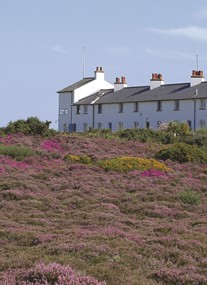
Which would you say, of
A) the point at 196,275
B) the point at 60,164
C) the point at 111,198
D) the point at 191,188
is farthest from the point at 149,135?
the point at 196,275

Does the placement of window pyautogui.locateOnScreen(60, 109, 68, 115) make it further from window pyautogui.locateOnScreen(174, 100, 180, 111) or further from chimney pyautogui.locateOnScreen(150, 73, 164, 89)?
window pyautogui.locateOnScreen(174, 100, 180, 111)

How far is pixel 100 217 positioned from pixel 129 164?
41.7ft

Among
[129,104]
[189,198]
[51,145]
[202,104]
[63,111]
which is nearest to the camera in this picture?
[189,198]

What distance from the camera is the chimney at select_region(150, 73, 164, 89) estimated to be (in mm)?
76562

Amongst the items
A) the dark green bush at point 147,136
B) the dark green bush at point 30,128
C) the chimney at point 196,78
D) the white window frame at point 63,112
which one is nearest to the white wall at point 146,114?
the chimney at point 196,78

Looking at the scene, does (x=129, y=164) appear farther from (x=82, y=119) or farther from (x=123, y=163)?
(x=82, y=119)

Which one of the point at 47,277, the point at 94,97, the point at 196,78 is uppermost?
the point at 196,78

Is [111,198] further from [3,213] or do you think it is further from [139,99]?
[139,99]

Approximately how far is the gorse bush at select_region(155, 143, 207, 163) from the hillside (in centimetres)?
100

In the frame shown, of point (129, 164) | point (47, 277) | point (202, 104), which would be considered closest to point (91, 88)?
point (202, 104)

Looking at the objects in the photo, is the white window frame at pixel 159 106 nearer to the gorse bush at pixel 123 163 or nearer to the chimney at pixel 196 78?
the chimney at pixel 196 78

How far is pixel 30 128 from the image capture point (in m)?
39.6

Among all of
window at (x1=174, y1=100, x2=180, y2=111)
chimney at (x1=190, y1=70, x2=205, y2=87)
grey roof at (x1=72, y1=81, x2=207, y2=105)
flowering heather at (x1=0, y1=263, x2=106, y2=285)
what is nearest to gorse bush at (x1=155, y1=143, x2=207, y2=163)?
flowering heather at (x1=0, y1=263, x2=106, y2=285)

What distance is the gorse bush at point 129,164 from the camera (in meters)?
28.8
